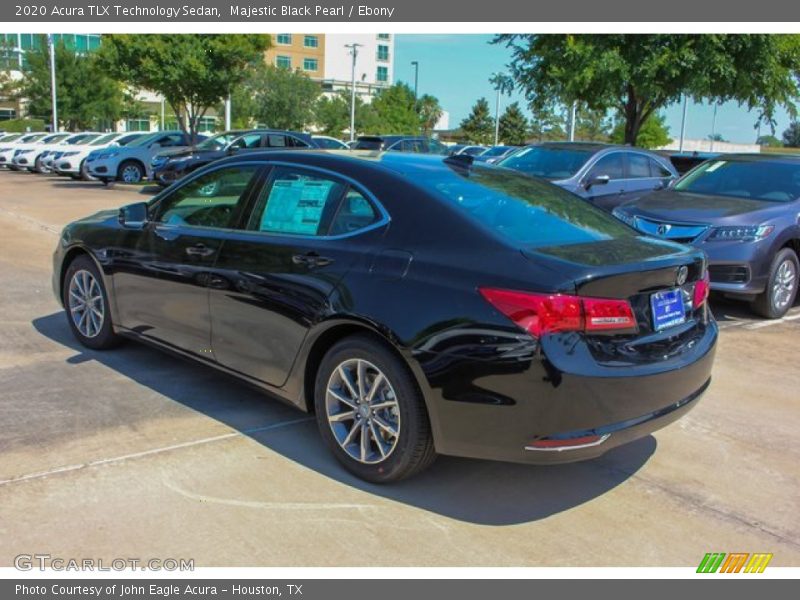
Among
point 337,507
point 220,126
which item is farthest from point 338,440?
point 220,126

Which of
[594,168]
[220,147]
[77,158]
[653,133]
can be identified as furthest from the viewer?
[653,133]

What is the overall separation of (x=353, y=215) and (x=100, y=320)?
2732 mm

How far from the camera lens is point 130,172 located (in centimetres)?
2284

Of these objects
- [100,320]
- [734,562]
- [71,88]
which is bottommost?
[734,562]

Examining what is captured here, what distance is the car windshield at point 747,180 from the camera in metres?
8.36

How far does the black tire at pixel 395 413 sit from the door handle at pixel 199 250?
3.92ft

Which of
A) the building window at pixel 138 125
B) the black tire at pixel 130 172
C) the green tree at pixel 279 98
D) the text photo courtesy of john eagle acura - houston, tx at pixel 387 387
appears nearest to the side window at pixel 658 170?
the text photo courtesy of john eagle acura - houston, tx at pixel 387 387

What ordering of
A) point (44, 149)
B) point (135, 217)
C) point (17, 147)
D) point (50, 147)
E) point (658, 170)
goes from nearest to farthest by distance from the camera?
point (135, 217) < point (658, 170) < point (50, 147) < point (44, 149) < point (17, 147)

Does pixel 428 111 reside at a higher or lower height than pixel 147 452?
higher

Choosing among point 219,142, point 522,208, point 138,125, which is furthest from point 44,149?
point 138,125

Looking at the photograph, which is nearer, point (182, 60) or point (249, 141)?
point (249, 141)

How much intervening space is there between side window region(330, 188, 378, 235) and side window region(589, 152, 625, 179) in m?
7.32

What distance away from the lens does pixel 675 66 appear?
15.4 m

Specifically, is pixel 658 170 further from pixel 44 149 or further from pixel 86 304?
pixel 44 149
